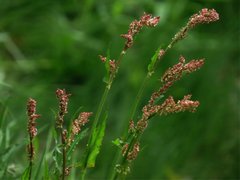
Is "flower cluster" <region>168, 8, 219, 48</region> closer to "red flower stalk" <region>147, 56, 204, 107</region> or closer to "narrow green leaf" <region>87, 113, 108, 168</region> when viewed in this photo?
"red flower stalk" <region>147, 56, 204, 107</region>

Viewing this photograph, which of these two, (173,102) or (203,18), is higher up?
(203,18)

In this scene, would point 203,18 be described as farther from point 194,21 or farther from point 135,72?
point 135,72

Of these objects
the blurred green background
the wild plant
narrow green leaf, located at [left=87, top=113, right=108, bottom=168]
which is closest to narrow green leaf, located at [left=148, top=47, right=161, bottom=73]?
the wild plant

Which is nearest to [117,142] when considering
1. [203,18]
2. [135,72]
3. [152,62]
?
[152,62]

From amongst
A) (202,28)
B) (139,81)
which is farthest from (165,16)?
(202,28)

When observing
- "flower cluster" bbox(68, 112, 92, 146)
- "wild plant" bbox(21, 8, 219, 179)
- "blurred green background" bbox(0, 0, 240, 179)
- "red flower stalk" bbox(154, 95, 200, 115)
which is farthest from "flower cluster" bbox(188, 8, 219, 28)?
"blurred green background" bbox(0, 0, 240, 179)

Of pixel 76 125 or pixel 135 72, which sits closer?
pixel 76 125

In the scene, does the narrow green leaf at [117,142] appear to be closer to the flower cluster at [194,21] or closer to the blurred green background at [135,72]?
the flower cluster at [194,21]

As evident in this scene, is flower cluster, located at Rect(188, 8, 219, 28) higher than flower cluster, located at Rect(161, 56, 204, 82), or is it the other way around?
flower cluster, located at Rect(188, 8, 219, 28)

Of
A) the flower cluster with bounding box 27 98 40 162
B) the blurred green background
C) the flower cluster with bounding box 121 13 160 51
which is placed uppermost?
the blurred green background

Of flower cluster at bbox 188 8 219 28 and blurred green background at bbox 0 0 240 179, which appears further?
blurred green background at bbox 0 0 240 179
